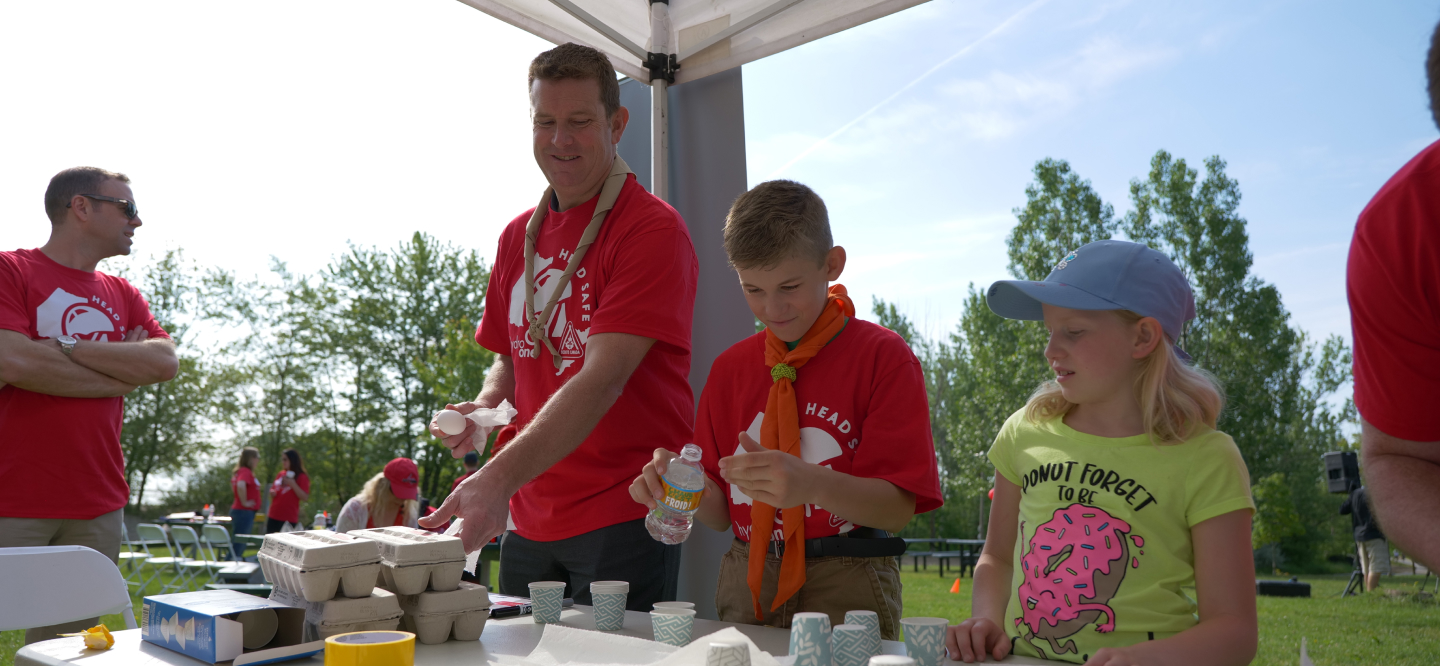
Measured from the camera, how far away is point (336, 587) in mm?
1547

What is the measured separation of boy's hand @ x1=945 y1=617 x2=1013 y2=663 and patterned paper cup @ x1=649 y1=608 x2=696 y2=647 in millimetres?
477

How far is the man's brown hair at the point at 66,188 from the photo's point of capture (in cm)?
329

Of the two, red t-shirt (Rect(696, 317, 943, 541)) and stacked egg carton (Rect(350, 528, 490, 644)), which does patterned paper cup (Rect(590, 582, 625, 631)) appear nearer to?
stacked egg carton (Rect(350, 528, 490, 644))

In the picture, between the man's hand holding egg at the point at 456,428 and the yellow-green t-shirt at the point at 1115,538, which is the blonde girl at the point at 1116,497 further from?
the man's hand holding egg at the point at 456,428

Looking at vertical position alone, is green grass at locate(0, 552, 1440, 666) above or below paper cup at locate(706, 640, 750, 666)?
below

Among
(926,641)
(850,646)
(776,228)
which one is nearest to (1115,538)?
(926,641)

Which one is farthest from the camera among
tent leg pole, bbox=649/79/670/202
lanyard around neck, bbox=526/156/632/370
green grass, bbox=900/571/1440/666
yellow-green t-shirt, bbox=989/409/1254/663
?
green grass, bbox=900/571/1440/666

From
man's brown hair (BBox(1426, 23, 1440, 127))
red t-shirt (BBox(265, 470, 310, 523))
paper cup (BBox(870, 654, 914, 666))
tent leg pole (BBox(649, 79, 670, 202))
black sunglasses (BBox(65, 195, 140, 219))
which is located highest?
tent leg pole (BBox(649, 79, 670, 202))

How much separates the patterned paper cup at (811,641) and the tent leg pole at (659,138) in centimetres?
269

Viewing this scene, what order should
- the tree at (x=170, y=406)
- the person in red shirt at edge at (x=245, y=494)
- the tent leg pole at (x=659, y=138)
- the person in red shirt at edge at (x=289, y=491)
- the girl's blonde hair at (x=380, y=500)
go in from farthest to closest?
the tree at (x=170, y=406) → the person in red shirt at edge at (x=245, y=494) → the person in red shirt at edge at (x=289, y=491) → the girl's blonde hair at (x=380, y=500) → the tent leg pole at (x=659, y=138)

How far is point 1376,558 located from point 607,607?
15.1 m

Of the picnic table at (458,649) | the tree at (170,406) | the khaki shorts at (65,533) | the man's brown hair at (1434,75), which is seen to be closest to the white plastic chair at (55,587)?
the picnic table at (458,649)

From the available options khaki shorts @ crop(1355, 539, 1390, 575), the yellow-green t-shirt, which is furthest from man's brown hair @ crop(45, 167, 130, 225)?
khaki shorts @ crop(1355, 539, 1390, 575)

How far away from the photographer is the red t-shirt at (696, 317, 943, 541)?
6.50 ft
